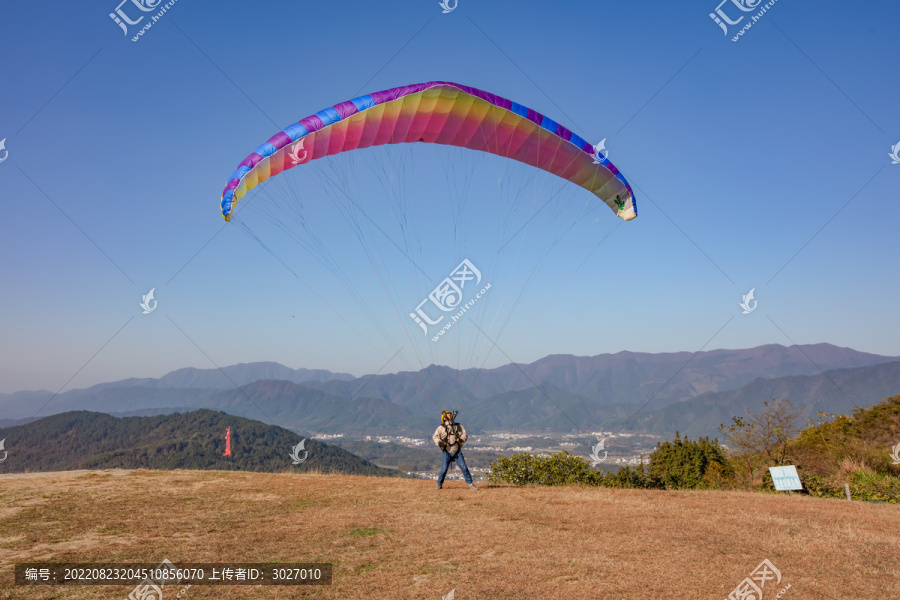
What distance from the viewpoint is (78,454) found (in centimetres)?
12469

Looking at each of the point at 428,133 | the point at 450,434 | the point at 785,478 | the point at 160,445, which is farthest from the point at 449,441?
the point at 160,445

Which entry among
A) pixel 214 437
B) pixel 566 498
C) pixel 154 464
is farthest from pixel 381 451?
pixel 566 498

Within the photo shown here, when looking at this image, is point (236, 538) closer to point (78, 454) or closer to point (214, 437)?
point (214, 437)

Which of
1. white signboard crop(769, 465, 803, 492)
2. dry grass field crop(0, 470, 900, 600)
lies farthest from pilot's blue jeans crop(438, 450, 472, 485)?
white signboard crop(769, 465, 803, 492)

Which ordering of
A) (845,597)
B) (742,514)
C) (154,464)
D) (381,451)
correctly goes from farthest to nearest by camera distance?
1. (381,451)
2. (154,464)
3. (742,514)
4. (845,597)

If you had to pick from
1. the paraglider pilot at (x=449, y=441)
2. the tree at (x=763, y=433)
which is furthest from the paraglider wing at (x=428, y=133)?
the tree at (x=763, y=433)

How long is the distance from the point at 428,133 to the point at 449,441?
360 inches

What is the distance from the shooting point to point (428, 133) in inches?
604

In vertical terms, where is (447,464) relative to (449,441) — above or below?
below

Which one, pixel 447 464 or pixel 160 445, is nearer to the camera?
pixel 447 464

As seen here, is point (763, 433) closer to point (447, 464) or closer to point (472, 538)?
point (447, 464)

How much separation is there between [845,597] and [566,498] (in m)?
6.82

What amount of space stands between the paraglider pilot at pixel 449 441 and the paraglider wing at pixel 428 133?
8.30 m

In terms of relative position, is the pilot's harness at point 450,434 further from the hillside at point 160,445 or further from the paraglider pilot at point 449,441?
the hillside at point 160,445
